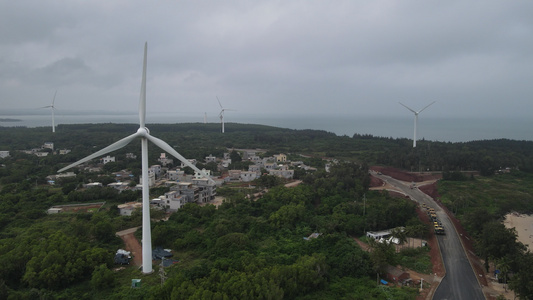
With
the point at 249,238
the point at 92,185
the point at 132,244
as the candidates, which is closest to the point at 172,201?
the point at 132,244

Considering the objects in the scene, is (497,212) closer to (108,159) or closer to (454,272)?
(454,272)

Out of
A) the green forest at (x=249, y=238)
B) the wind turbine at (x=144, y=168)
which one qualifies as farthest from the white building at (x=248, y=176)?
the wind turbine at (x=144, y=168)

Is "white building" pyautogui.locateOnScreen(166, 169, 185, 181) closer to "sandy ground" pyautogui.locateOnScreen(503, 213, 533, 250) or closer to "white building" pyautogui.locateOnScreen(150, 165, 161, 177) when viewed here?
"white building" pyautogui.locateOnScreen(150, 165, 161, 177)

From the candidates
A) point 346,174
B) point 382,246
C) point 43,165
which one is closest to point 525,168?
point 346,174

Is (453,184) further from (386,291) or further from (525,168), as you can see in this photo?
(386,291)

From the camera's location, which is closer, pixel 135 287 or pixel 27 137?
pixel 135 287

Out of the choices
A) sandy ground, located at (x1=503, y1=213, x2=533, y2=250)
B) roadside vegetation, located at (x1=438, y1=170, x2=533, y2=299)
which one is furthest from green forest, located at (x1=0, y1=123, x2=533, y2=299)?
sandy ground, located at (x1=503, y1=213, x2=533, y2=250)

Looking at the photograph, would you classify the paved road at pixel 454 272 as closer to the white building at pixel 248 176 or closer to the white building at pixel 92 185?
the white building at pixel 248 176
